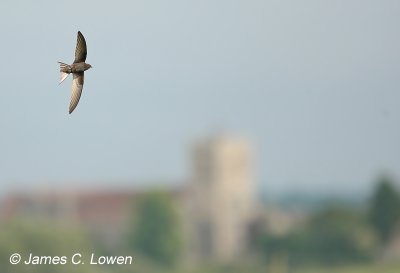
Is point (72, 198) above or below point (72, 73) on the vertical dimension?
below

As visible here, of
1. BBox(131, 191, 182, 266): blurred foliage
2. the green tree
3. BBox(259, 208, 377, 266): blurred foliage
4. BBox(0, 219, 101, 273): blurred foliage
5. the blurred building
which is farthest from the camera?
the blurred building

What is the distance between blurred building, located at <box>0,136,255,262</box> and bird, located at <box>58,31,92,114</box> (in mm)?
39699

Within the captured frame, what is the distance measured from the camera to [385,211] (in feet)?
147

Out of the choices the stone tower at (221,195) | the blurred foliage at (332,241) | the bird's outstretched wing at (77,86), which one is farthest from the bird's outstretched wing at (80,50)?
the stone tower at (221,195)

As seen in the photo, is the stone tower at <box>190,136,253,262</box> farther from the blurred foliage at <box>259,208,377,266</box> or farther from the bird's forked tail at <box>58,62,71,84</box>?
the bird's forked tail at <box>58,62,71,84</box>

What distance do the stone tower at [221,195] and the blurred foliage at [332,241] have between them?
10.3 m

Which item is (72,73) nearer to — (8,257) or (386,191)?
(8,257)

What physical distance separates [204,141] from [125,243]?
14.0 meters

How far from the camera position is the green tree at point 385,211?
44.3m

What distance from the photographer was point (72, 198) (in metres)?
55.4

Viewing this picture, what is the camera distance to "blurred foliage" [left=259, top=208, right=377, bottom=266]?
4216 cm

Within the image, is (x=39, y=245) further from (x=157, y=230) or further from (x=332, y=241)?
(x=157, y=230)

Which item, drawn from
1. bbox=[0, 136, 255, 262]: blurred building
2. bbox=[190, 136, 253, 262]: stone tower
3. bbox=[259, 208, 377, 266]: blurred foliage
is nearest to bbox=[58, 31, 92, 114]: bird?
bbox=[259, 208, 377, 266]: blurred foliage

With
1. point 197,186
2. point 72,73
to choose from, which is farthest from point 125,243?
point 72,73
